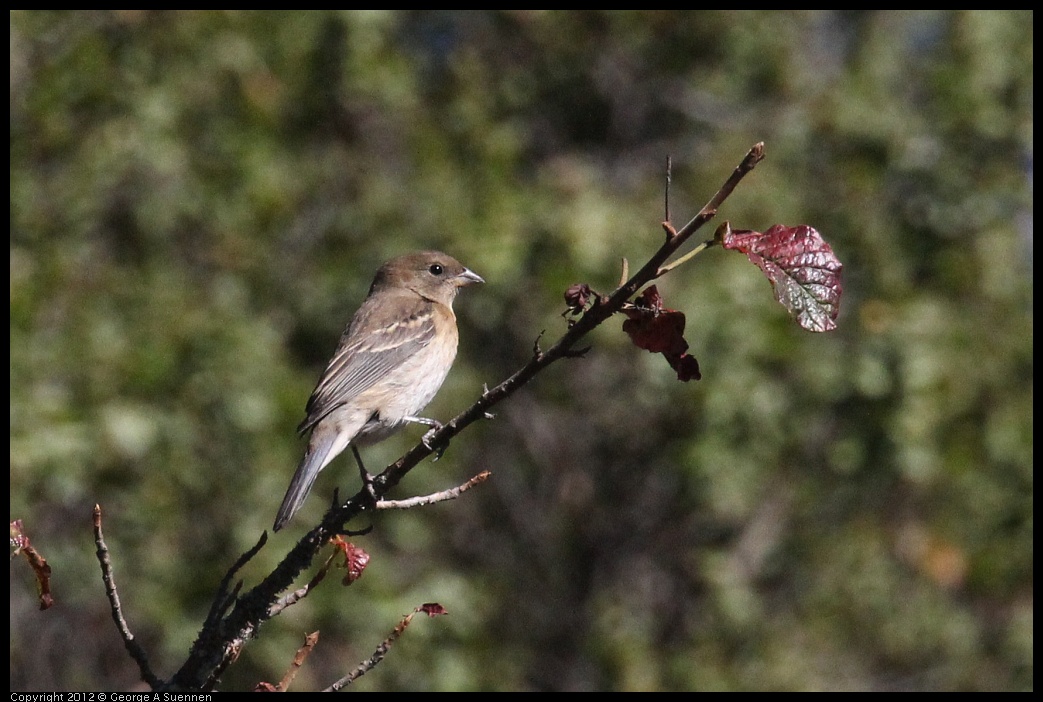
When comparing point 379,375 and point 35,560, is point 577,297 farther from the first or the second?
point 379,375

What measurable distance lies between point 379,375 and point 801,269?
2.80 meters

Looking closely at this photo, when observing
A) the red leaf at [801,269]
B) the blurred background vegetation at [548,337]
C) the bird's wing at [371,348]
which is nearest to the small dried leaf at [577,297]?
the red leaf at [801,269]

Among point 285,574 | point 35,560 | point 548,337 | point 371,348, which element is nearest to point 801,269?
point 285,574

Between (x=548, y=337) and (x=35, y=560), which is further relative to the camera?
(x=548, y=337)

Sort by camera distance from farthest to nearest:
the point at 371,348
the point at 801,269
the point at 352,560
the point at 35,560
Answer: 1. the point at 371,348
2. the point at 352,560
3. the point at 35,560
4. the point at 801,269

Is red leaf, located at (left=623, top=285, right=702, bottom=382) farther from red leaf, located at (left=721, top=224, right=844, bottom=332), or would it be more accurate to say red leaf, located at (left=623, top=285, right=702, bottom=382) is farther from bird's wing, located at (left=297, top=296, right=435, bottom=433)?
bird's wing, located at (left=297, top=296, right=435, bottom=433)

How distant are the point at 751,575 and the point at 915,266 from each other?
9.61 feet

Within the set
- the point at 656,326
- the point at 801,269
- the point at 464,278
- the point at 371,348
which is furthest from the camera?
the point at 464,278

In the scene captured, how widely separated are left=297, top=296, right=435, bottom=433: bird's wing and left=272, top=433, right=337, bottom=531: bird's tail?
0.11 meters

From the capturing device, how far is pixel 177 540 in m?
7.56

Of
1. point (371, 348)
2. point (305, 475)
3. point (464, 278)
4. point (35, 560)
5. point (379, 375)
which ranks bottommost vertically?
point (35, 560)

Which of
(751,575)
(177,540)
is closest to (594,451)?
(751,575)

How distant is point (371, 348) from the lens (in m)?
5.09

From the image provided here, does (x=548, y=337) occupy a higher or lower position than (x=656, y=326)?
higher
